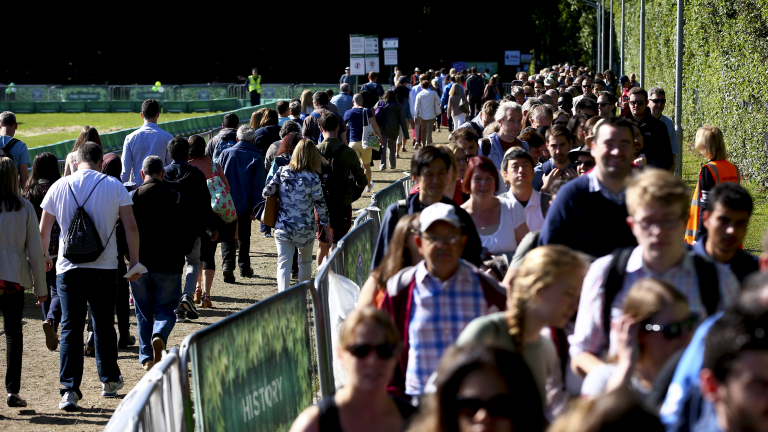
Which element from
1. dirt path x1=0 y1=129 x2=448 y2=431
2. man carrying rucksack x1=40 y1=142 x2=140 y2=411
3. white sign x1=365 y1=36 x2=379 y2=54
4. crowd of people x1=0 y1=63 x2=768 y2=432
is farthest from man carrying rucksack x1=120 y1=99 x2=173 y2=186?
white sign x1=365 y1=36 x2=379 y2=54

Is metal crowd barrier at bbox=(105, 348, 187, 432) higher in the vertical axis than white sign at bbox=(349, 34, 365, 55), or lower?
lower

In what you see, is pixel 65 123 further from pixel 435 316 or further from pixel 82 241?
pixel 435 316

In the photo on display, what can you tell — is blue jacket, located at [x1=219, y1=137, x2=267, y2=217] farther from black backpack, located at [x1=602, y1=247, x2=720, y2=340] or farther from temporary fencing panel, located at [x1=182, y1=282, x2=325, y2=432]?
black backpack, located at [x1=602, y1=247, x2=720, y2=340]

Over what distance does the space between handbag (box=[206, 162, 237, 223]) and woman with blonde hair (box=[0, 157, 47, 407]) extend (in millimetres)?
3194

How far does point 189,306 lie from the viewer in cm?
1027

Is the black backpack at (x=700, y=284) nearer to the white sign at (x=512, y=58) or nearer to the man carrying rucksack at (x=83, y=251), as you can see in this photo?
the man carrying rucksack at (x=83, y=251)

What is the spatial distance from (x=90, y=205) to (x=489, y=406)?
5.69 m

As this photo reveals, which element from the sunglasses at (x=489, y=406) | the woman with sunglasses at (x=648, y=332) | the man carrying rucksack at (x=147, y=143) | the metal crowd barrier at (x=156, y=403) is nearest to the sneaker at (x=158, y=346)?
the metal crowd barrier at (x=156, y=403)

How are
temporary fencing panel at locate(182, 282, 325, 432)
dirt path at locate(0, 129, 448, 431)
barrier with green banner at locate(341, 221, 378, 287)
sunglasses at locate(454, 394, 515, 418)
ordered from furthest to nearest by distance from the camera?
1. barrier with green banner at locate(341, 221, 378, 287)
2. dirt path at locate(0, 129, 448, 431)
3. temporary fencing panel at locate(182, 282, 325, 432)
4. sunglasses at locate(454, 394, 515, 418)

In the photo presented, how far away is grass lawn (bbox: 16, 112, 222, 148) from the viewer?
34250 millimetres

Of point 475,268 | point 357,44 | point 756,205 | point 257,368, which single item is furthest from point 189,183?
point 357,44

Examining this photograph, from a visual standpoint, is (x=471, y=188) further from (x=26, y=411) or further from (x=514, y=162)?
(x=26, y=411)

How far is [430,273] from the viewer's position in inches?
183

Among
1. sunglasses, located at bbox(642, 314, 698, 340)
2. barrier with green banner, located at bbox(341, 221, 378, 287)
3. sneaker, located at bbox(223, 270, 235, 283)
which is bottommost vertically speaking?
sneaker, located at bbox(223, 270, 235, 283)
